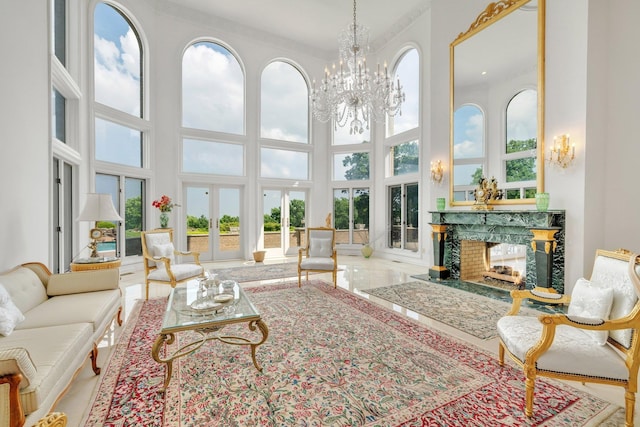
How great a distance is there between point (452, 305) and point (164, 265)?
4.31m

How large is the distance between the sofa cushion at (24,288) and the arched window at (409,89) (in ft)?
23.4

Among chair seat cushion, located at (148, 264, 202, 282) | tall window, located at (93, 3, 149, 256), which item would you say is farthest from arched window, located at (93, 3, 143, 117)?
chair seat cushion, located at (148, 264, 202, 282)

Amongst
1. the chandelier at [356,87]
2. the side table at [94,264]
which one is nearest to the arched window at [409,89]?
the chandelier at [356,87]

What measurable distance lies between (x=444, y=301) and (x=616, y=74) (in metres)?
3.75

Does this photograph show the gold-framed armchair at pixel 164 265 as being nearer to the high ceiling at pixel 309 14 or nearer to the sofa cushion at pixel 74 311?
the sofa cushion at pixel 74 311

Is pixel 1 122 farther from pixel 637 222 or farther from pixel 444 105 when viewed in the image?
pixel 637 222

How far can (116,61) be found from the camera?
594 centimetres

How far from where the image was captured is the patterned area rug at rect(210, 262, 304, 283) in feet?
18.0

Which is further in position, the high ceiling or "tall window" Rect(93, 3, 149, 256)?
the high ceiling

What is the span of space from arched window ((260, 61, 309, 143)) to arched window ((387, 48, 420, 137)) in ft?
8.73

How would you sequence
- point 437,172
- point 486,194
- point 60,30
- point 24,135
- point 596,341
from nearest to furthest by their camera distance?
point 596,341
point 24,135
point 60,30
point 486,194
point 437,172

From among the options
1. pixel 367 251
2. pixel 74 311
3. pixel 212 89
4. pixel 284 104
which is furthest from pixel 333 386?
pixel 284 104

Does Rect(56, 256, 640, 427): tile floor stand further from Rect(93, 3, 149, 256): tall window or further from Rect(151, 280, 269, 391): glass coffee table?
Rect(93, 3, 149, 256): tall window

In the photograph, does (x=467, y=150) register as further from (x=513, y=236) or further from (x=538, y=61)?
(x=513, y=236)
